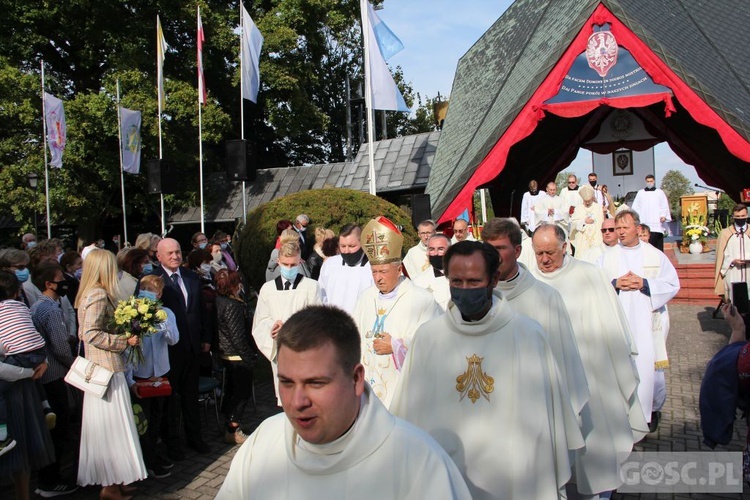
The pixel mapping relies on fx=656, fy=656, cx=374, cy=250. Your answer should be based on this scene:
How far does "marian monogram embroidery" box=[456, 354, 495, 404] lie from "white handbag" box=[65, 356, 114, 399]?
9.78ft

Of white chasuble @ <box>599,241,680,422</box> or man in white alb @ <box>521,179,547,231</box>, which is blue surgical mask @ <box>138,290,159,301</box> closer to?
white chasuble @ <box>599,241,680,422</box>

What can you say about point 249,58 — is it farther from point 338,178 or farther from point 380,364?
point 380,364

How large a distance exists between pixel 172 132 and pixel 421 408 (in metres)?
21.0

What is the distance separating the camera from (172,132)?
22.4 m

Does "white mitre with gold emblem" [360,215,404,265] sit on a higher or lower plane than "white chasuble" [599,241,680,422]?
higher

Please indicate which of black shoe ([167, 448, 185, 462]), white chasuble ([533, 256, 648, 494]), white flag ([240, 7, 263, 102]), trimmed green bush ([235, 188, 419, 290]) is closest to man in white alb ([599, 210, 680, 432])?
white chasuble ([533, 256, 648, 494])

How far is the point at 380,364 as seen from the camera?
479cm

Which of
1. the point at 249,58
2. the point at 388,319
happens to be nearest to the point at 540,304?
the point at 388,319

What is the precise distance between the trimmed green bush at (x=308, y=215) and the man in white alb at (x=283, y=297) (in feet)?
17.0

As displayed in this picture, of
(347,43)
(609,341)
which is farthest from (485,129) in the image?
(347,43)

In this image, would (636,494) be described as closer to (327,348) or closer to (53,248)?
(327,348)

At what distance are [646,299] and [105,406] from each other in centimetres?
492

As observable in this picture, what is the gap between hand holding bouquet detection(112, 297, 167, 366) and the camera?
4828 mm

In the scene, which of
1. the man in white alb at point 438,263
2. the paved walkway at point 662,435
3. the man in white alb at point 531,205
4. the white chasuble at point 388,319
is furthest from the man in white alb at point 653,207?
the white chasuble at point 388,319
